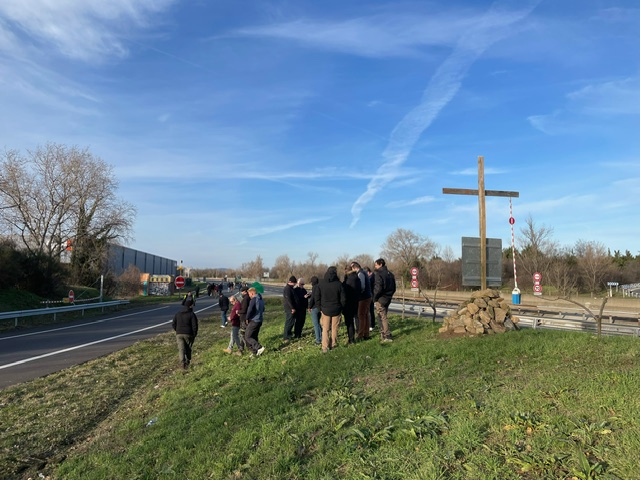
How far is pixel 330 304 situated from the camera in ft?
31.7

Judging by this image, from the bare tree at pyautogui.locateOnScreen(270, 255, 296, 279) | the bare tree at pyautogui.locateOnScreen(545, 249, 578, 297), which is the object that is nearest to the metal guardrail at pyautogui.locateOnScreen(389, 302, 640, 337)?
the bare tree at pyautogui.locateOnScreen(545, 249, 578, 297)

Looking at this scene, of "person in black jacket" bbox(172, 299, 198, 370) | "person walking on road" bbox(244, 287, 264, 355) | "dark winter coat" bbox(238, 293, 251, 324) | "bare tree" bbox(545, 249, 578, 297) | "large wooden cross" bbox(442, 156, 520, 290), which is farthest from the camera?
"bare tree" bbox(545, 249, 578, 297)

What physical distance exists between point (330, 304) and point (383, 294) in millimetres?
1389

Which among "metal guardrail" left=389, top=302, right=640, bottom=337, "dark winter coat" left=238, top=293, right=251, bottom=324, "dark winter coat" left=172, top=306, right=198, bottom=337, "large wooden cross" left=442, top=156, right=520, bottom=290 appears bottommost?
"metal guardrail" left=389, top=302, right=640, bottom=337

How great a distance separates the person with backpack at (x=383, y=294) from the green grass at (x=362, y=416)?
578 millimetres

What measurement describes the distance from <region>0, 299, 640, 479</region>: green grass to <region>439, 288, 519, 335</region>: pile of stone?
52 cm

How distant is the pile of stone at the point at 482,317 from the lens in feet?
32.1

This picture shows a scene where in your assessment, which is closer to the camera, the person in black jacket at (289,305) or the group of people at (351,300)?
the group of people at (351,300)

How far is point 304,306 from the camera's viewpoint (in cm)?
1280

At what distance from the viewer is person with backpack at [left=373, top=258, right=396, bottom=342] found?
398 inches

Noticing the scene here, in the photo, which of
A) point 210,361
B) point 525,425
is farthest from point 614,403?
point 210,361

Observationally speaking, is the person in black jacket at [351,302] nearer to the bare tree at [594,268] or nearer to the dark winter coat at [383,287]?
the dark winter coat at [383,287]

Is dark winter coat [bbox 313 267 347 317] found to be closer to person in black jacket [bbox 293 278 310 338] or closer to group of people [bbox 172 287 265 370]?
group of people [bbox 172 287 265 370]

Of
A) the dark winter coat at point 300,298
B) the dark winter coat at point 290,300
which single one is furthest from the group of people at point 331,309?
the dark winter coat at point 300,298
